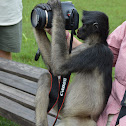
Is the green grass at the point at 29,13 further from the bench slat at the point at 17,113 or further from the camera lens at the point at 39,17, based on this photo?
the camera lens at the point at 39,17

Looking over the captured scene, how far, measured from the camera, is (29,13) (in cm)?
964

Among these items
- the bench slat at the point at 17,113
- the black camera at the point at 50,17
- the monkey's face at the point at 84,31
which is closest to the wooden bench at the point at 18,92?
the bench slat at the point at 17,113

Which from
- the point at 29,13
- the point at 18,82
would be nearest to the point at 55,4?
the point at 18,82

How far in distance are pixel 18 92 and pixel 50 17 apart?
1.34 meters

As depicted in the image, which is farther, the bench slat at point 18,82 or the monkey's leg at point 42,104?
the bench slat at point 18,82

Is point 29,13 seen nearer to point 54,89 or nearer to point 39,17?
point 54,89

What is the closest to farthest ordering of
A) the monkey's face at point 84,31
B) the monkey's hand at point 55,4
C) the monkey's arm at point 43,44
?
the monkey's hand at point 55,4 < the monkey's face at point 84,31 < the monkey's arm at point 43,44

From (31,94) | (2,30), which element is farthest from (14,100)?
(2,30)

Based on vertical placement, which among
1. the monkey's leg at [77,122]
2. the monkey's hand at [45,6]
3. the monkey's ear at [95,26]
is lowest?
the monkey's leg at [77,122]

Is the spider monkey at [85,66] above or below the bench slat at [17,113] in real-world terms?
above

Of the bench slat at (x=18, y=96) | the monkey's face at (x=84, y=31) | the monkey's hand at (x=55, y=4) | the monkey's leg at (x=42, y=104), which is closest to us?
the monkey's hand at (x=55, y=4)

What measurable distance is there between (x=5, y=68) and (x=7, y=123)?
843 millimetres

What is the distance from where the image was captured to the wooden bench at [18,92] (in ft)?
10.4

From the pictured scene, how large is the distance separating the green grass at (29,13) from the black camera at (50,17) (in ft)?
6.59
